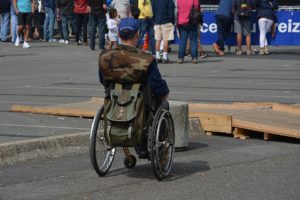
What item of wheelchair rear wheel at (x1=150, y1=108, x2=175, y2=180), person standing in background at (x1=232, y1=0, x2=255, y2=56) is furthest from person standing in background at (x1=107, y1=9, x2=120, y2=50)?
wheelchair rear wheel at (x1=150, y1=108, x2=175, y2=180)

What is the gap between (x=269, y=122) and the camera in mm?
11102

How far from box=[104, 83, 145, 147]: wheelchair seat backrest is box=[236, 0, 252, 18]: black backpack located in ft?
52.4

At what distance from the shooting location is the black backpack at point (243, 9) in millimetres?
23844

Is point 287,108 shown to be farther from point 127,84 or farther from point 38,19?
point 38,19

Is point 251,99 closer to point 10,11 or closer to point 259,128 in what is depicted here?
point 259,128

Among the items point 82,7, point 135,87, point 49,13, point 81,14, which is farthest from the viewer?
point 49,13

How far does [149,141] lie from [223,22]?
16288 mm

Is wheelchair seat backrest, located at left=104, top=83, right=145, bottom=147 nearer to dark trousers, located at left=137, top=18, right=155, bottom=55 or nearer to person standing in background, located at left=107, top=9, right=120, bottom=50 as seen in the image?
dark trousers, located at left=137, top=18, right=155, bottom=55

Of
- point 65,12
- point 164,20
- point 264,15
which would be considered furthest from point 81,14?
point 164,20

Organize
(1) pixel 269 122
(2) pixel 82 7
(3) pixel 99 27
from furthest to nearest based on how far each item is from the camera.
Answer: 1. (2) pixel 82 7
2. (3) pixel 99 27
3. (1) pixel 269 122

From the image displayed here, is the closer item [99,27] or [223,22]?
[223,22]

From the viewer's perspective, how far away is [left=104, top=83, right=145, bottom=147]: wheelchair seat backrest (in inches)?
320

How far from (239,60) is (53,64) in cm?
494

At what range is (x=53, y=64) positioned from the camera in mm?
22016
